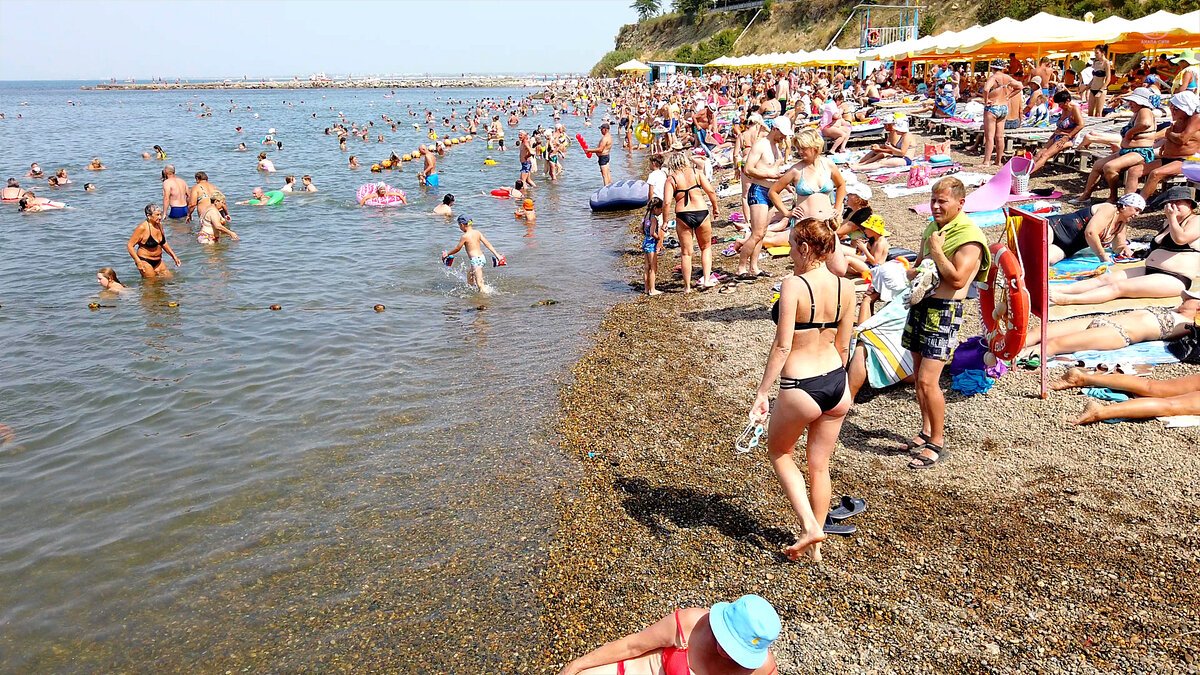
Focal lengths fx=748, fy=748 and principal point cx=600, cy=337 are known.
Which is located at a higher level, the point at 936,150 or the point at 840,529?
the point at 936,150

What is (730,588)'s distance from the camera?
383cm

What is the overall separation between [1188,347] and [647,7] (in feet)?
358

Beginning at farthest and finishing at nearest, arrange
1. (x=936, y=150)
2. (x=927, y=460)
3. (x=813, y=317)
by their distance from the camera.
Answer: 1. (x=936, y=150)
2. (x=927, y=460)
3. (x=813, y=317)

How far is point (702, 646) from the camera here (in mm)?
2312

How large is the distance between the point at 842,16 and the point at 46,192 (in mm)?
52567

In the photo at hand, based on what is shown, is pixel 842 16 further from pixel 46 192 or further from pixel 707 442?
pixel 707 442

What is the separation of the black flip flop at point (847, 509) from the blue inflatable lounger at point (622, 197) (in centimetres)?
1226

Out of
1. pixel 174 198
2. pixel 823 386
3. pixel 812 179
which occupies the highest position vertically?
pixel 812 179

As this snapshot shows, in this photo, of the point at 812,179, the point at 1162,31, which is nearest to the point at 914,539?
the point at 812,179

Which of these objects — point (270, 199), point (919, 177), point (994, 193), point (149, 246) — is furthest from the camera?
point (270, 199)

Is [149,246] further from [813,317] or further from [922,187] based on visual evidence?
[922,187]

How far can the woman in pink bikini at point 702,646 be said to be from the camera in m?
2.15

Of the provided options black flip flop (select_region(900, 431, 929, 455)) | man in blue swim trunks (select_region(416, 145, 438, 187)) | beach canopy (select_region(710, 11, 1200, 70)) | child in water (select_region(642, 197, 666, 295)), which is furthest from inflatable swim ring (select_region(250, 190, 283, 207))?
black flip flop (select_region(900, 431, 929, 455))

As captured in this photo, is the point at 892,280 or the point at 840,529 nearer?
the point at 840,529
